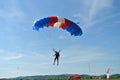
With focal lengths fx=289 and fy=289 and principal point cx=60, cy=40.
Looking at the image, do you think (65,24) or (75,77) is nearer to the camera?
(65,24)

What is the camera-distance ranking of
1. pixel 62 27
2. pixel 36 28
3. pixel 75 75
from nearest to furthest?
pixel 36 28 → pixel 62 27 → pixel 75 75

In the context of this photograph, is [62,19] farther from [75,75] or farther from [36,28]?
[75,75]

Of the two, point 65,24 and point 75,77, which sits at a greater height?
point 65,24

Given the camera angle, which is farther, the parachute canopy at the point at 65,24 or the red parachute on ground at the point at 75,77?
the red parachute on ground at the point at 75,77

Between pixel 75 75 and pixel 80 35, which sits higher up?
pixel 80 35

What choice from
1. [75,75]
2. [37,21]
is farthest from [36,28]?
[75,75]

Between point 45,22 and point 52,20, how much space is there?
3.75ft

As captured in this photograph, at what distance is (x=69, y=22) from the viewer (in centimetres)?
3322

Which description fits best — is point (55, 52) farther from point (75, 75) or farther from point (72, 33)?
point (75, 75)

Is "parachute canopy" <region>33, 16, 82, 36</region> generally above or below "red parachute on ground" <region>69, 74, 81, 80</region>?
above

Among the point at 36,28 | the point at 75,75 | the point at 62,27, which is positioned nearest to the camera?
the point at 36,28

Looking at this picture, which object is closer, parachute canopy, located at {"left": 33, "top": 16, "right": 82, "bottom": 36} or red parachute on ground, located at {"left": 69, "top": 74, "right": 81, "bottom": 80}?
parachute canopy, located at {"left": 33, "top": 16, "right": 82, "bottom": 36}

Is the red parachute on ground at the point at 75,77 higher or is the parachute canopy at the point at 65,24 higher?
the parachute canopy at the point at 65,24

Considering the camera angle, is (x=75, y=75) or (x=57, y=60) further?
(x=75, y=75)
